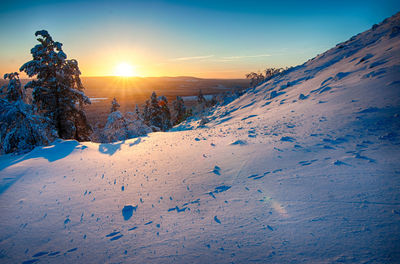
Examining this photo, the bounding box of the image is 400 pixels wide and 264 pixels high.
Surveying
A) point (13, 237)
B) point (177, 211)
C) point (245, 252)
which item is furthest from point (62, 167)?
→ point (245, 252)

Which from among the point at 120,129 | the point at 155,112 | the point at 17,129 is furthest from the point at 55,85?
the point at 155,112

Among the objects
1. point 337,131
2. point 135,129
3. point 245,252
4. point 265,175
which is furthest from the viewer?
point 135,129

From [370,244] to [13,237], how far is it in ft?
11.0

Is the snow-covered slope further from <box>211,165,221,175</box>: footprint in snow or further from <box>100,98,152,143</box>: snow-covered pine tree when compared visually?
<box>100,98,152,143</box>: snow-covered pine tree

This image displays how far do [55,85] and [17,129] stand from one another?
5.18 m

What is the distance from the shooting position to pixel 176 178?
2.93m

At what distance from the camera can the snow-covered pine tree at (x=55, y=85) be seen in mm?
8428

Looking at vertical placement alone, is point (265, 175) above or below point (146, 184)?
above

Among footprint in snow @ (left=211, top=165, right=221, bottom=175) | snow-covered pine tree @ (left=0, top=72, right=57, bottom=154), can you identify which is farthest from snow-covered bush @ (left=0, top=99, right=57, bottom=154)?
footprint in snow @ (left=211, top=165, right=221, bottom=175)

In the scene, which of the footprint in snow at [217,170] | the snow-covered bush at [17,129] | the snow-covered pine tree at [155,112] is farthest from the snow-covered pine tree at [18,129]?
the snow-covered pine tree at [155,112]

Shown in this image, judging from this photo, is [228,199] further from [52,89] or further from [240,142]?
[52,89]

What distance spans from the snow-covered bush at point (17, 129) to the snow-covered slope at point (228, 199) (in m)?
1.60

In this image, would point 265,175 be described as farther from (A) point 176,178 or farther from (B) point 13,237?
(B) point 13,237

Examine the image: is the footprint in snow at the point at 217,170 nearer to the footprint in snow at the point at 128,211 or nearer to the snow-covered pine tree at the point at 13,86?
the footprint in snow at the point at 128,211
